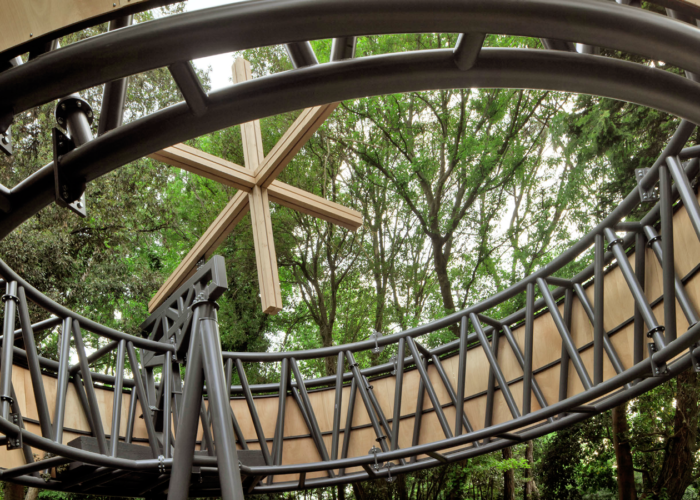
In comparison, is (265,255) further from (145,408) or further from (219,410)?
(219,410)

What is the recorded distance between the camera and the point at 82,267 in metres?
12.9

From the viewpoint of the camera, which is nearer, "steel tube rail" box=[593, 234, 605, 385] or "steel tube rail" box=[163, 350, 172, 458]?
"steel tube rail" box=[593, 234, 605, 385]

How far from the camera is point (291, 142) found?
21.9 feet

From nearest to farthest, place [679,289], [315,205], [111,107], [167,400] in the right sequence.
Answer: [111,107]
[679,289]
[167,400]
[315,205]

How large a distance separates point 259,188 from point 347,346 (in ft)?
7.25

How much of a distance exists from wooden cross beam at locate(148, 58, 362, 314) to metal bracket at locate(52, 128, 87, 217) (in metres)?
3.96

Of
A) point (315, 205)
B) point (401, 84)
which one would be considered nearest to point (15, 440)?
point (401, 84)

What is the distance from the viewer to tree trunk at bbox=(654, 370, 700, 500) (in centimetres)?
933

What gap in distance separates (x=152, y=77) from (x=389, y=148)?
6463 millimetres

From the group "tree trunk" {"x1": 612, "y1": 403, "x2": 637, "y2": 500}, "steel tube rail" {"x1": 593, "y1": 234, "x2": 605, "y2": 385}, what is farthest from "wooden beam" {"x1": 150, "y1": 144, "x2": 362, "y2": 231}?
"tree trunk" {"x1": 612, "y1": 403, "x2": 637, "y2": 500}

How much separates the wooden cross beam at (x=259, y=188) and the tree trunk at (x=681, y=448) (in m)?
6.43

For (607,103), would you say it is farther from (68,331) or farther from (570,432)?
(68,331)

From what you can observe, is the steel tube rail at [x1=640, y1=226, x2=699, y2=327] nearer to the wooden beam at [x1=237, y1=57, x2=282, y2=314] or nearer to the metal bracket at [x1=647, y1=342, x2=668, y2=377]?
the metal bracket at [x1=647, y1=342, x2=668, y2=377]

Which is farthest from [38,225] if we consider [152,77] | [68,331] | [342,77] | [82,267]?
[342,77]
